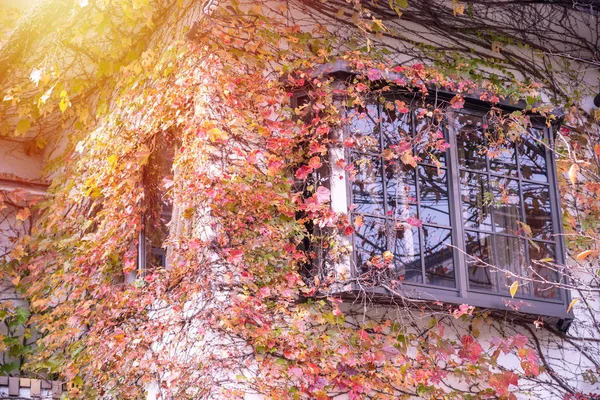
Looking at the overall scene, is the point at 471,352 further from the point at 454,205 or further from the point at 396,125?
the point at 396,125

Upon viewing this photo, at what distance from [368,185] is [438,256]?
72 cm

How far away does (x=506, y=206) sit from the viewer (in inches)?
245

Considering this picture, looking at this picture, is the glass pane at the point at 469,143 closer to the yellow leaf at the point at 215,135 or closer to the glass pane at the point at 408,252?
the glass pane at the point at 408,252

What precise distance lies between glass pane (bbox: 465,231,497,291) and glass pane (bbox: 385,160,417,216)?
551mm

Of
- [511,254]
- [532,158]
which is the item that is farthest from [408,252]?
[532,158]

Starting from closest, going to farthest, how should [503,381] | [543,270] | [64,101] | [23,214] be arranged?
[503,381], [543,270], [64,101], [23,214]

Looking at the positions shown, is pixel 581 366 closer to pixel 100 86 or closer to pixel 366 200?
pixel 366 200

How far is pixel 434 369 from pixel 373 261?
840 millimetres

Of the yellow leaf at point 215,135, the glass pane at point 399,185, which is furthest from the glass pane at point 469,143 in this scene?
the yellow leaf at point 215,135

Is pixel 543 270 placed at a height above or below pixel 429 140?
below

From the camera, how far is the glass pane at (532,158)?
20.9 feet

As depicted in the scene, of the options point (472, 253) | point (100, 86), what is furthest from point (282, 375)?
point (100, 86)

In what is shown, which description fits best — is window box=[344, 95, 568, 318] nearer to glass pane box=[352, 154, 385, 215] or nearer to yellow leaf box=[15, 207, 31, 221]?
glass pane box=[352, 154, 385, 215]

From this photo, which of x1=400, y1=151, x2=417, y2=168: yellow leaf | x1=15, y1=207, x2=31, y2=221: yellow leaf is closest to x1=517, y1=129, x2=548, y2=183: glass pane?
x1=400, y1=151, x2=417, y2=168: yellow leaf
